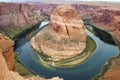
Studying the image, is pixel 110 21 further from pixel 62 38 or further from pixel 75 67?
pixel 75 67

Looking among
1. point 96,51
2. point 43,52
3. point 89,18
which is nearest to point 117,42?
point 96,51

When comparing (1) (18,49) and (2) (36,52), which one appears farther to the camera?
(1) (18,49)

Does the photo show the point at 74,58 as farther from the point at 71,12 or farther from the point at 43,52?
the point at 71,12

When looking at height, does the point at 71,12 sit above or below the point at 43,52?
above

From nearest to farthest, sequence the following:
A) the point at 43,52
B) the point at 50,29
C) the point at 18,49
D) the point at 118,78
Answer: the point at 118,78 → the point at 43,52 → the point at 18,49 → the point at 50,29

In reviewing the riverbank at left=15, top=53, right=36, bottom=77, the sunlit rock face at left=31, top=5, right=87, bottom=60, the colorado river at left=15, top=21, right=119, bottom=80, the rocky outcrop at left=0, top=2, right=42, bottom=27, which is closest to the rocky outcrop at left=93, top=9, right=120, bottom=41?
the colorado river at left=15, top=21, right=119, bottom=80

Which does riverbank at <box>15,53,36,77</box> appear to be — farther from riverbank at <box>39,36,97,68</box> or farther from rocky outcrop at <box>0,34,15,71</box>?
rocky outcrop at <box>0,34,15,71</box>

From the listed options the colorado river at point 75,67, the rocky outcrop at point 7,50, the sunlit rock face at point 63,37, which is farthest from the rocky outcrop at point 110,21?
the rocky outcrop at point 7,50
